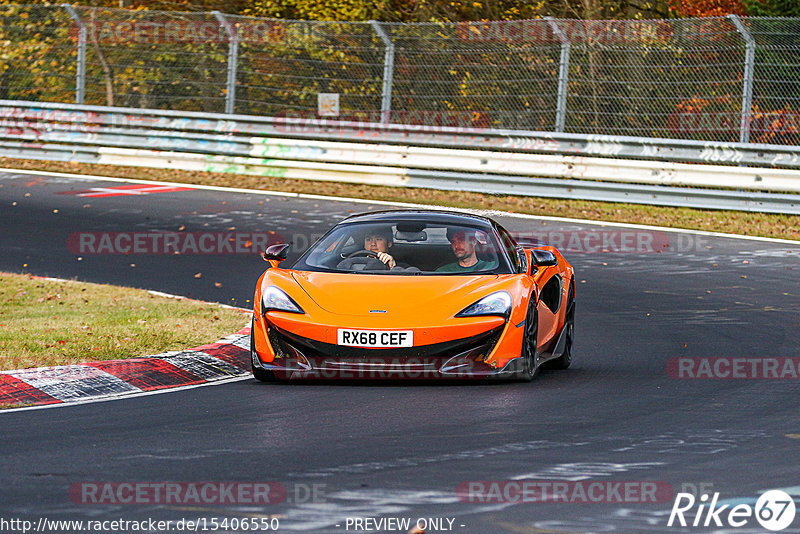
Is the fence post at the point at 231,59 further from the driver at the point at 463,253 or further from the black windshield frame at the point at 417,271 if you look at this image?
the driver at the point at 463,253

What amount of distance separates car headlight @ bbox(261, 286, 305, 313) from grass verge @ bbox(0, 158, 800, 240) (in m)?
10.5

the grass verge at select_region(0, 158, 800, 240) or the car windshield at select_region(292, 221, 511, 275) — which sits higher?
the car windshield at select_region(292, 221, 511, 275)

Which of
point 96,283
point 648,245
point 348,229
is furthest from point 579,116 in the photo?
point 348,229

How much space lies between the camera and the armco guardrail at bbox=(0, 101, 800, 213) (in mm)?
19750

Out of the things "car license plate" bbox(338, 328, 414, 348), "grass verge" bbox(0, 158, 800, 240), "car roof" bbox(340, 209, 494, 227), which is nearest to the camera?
"car license plate" bbox(338, 328, 414, 348)

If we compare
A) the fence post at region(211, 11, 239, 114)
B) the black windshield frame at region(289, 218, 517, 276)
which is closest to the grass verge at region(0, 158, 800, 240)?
the fence post at region(211, 11, 239, 114)

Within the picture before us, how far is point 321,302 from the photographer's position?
909 cm

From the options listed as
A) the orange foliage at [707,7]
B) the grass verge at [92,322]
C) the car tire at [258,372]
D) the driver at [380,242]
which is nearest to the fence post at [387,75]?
the orange foliage at [707,7]

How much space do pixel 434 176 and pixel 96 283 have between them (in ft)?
28.9

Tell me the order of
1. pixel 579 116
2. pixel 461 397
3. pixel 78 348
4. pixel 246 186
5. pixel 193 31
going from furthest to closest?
1. pixel 193 31
2. pixel 246 186
3. pixel 579 116
4. pixel 78 348
5. pixel 461 397

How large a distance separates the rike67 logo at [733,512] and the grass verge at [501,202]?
12.8 metres

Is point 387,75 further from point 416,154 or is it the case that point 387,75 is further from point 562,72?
point 562,72

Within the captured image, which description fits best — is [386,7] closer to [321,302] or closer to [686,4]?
[686,4]

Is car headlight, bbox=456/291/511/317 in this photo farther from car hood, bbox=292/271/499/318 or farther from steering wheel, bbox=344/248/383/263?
steering wheel, bbox=344/248/383/263
